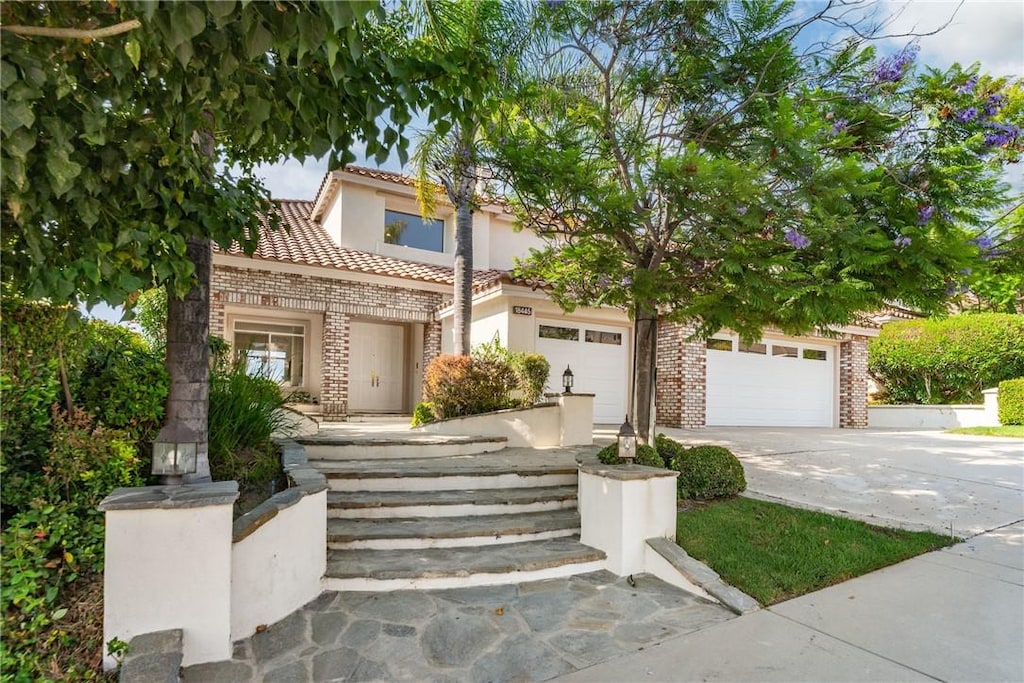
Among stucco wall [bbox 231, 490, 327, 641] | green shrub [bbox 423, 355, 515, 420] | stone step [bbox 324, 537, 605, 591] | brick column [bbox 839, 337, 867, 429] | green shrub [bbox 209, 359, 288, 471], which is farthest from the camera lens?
brick column [bbox 839, 337, 867, 429]

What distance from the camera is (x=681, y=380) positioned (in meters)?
12.9

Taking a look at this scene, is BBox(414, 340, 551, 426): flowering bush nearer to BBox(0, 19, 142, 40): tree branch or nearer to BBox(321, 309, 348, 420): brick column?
BBox(321, 309, 348, 420): brick column

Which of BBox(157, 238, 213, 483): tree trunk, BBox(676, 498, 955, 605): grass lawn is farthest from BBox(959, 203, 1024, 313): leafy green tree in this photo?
BBox(157, 238, 213, 483): tree trunk

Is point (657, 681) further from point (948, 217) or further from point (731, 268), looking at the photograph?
point (948, 217)

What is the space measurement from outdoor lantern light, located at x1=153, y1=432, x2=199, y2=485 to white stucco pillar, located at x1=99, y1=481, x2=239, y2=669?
332mm

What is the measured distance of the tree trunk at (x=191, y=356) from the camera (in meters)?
3.81

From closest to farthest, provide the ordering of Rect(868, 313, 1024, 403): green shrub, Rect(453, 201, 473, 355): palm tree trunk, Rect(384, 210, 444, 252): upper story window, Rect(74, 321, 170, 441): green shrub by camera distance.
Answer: Rect(74, 321, 170, 441): green shrub, Rect(453, 201, 473, 355): palm tree trunk, Rect(384, 210, 444, 252): upper story window, Rect(868, 313, 1024, 403): green shrub

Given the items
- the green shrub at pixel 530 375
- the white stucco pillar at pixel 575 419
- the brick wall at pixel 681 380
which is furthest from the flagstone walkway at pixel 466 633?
the brick wall at pixel 681 380

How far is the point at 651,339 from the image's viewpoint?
267 inches

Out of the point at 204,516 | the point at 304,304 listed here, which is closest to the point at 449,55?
the point at 204,516

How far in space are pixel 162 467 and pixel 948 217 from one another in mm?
6663

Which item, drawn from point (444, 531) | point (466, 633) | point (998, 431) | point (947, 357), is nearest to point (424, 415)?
point (444, 531)

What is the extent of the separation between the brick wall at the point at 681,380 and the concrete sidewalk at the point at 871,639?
8522mm

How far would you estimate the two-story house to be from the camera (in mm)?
10930
